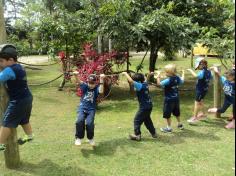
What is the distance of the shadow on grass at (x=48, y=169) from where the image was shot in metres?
5.55

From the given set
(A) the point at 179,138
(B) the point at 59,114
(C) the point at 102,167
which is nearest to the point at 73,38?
(B) the point at 59,114

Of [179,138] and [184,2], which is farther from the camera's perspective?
[184,2]

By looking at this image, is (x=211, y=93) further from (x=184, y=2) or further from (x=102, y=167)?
(x=102, y=167)

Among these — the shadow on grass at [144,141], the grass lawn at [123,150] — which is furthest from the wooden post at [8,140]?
the shadow on grass at [144,141]

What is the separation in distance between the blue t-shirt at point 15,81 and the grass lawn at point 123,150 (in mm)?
1095

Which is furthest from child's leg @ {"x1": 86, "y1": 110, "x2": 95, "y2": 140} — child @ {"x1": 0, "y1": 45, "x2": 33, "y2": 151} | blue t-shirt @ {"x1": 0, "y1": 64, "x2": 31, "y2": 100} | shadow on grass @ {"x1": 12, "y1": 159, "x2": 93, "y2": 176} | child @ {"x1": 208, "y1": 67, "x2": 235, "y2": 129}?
child @ {"x1": 208, "y1": 67, "x2": 235, "y2": 129}

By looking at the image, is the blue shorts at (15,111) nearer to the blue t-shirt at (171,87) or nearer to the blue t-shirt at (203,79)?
the blue t-shirt at (171,87)

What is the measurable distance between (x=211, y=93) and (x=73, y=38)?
4.62 meters

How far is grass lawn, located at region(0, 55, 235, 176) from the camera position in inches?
222

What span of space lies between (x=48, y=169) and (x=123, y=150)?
1341 mm

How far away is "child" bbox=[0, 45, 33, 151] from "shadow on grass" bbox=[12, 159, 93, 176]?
1.64ft

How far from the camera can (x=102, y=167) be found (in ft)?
18.9

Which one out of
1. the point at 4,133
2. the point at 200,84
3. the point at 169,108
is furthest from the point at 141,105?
the point at 4,133

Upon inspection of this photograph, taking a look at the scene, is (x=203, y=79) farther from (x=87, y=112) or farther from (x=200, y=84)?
(x=87, y=112)
